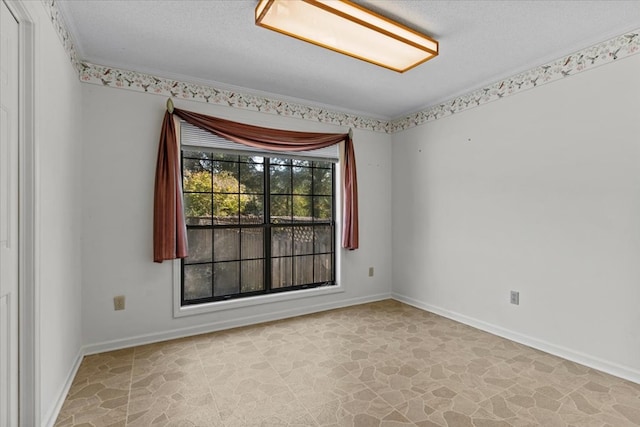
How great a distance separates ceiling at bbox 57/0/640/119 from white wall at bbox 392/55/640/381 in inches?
15.8

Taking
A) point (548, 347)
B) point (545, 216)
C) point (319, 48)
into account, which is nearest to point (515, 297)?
point (548, 347)

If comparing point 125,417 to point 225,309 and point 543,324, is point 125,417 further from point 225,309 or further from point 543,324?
point 543,324

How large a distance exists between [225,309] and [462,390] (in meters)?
2.25

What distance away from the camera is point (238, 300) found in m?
3.39

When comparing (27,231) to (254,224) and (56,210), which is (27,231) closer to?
(56,210)

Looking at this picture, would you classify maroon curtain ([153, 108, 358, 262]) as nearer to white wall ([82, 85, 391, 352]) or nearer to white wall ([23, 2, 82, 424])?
white wall ([82, 85, 391, 352])

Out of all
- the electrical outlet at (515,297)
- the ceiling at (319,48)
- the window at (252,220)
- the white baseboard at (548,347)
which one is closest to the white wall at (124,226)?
the window at (252,220)

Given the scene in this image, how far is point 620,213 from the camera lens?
237 centimetres

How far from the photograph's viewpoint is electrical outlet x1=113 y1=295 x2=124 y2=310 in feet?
9.27

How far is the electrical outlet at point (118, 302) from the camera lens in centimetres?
283

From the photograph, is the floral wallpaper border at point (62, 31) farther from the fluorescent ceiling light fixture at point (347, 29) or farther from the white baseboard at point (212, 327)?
the white baseboard at point (212, 327)

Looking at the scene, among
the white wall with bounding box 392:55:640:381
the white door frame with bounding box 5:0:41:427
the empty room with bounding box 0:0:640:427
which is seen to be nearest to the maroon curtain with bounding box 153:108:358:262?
the empty room with bounding box 0:0:640:427

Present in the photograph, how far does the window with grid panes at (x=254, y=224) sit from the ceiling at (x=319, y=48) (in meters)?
0.84

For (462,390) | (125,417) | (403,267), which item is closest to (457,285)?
(403,267)
